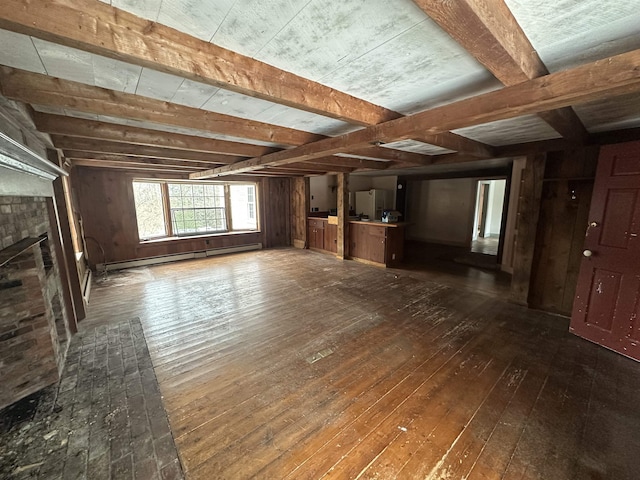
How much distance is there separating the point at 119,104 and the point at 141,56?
3.16 ft

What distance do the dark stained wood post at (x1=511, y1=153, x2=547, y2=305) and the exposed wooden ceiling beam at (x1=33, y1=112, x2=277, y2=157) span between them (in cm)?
365

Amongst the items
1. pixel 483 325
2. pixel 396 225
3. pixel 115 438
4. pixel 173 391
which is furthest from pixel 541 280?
pixel 115 438

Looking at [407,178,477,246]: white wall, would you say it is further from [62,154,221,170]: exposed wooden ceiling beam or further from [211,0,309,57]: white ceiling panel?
[211,0,309,57]: white ceiling panel

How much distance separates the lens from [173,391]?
1.97 meters

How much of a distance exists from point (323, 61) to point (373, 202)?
253 inches

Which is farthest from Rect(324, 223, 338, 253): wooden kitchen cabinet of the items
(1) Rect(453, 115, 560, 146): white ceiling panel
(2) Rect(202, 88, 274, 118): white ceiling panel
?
(2) Rect(202, 88, 274, 118): white ceiling panel

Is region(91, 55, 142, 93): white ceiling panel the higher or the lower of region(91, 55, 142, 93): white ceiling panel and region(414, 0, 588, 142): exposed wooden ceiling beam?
the higher

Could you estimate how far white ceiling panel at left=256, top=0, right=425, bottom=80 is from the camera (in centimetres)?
97

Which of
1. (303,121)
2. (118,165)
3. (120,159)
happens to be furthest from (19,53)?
(118,165)

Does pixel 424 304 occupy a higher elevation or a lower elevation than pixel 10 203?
lower

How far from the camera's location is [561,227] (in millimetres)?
A: 3158

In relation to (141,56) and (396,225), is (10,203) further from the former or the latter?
(396,225)

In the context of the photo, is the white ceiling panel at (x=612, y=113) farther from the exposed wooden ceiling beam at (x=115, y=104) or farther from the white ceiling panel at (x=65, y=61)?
the white ceiling panel at (x=65, y=61)

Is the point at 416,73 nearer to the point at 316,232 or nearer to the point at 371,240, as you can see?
the point at 371,240
